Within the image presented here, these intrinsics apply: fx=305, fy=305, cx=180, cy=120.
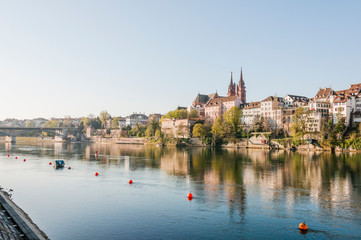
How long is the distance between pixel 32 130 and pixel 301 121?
117 metres

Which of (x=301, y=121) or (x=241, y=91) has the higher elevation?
(x=241, y=91)

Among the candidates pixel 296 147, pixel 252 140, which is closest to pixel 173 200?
pixel 296 147

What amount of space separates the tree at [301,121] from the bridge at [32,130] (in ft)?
367

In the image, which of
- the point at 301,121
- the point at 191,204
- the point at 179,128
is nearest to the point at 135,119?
the point at 179,128

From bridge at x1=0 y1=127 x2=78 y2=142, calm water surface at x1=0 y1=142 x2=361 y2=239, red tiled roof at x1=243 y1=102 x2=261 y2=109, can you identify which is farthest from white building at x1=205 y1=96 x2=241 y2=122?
calm water surface at x1=0 y1=142 x2=361 y2=239

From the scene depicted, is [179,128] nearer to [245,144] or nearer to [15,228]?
[245,144]

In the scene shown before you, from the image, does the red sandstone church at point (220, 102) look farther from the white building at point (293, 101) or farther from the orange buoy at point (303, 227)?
the orange buoy at point (303, 227)

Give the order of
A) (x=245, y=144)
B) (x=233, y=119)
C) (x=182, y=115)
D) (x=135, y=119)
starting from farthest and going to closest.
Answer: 1. (x=135, y=119)
2. (x=182, y=115)
3. (x=233, y=119)
4. (x=245, y=144)

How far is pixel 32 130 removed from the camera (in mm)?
141125

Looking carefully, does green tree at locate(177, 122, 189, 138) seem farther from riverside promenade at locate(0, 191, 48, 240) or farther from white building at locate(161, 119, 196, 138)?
riverside promenade at locate(0, 191, 48, 240)

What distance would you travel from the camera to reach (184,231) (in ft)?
60.4

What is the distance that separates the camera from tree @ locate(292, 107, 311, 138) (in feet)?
280

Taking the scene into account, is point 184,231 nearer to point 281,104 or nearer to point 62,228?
point 62,228

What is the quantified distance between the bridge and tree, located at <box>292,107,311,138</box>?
367ft
